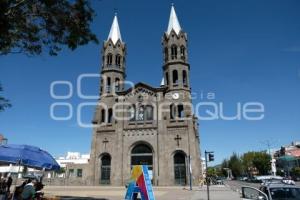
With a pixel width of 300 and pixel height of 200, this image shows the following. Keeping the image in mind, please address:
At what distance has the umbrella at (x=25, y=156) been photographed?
11719 millimetres

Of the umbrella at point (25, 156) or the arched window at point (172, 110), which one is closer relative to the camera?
the umbrella at point (25, 156)

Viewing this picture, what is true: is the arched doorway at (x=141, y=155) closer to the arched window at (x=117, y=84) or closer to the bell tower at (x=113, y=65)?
the bell tower at (x=113, y=65)

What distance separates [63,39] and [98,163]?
3324 centimetres

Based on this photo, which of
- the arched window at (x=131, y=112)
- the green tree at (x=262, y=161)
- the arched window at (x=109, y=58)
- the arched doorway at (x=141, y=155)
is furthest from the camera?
the green tree at (x=262, y=161)

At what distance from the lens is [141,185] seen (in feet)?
53.6

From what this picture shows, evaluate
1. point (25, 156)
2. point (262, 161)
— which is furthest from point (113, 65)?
point (262, 161)

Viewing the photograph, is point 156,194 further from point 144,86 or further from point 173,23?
point 173,23

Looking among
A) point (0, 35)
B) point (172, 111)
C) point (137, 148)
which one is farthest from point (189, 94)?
point (0, 35)

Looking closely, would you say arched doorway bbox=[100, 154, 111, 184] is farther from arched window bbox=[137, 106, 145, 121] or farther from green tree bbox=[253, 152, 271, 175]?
green tree bbox=[253, 152, 271, 175]

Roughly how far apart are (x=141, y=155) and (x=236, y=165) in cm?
8394

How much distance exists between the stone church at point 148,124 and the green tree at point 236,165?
254 ft

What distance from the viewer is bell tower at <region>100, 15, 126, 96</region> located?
48.4 m

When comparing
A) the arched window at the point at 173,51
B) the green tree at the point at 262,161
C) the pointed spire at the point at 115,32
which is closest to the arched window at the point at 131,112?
the arched window at the point at 173,51

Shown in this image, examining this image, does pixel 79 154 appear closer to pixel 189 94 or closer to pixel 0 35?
pixel 189 94
